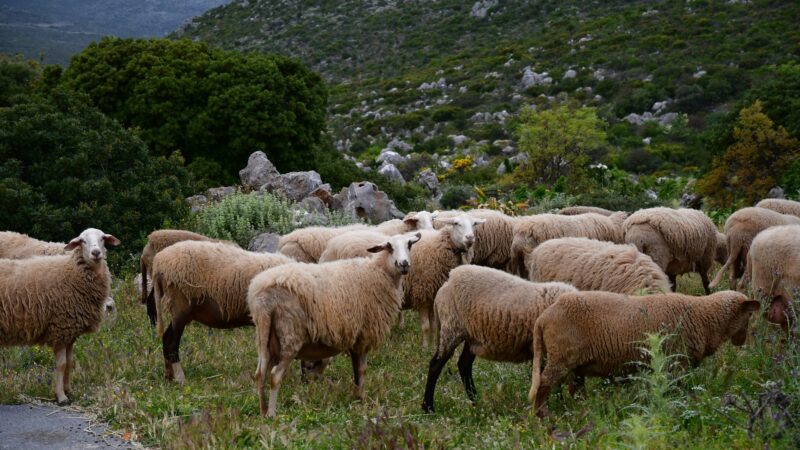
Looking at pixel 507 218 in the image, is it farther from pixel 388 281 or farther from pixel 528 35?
pixel 528 35

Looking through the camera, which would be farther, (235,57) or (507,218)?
(235,57)

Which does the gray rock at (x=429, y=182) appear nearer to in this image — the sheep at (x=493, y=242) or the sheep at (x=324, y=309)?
the sheep at (x=493, y=242)

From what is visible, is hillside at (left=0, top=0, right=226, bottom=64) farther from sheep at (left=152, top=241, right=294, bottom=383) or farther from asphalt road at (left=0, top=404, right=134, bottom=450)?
asphalt road at (left=0, top=404, right=134, bottom=450)

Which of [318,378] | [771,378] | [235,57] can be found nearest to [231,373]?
[318,378]

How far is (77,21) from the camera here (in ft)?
267

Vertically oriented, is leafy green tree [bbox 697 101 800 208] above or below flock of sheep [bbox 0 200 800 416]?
below

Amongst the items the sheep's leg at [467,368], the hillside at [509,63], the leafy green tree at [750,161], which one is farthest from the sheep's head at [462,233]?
the hillside at [509,63]

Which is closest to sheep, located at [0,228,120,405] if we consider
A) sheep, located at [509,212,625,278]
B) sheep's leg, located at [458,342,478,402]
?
sheep's leg, located at [458,342,478,402]

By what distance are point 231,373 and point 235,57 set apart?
46.1ft

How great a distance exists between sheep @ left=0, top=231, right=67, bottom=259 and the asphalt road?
3804mm

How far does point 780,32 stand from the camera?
39.3m

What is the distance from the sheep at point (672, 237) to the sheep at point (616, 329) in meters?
4.14

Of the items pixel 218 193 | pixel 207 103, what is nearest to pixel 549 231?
pixel 218 193

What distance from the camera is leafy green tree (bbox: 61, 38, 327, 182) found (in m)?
19.7
